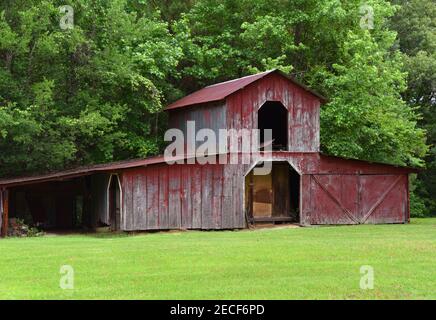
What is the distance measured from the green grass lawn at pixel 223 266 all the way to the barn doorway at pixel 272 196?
7520 millimetres

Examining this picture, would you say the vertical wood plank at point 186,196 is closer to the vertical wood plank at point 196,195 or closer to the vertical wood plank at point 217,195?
the vertical wood plank at point 196,195

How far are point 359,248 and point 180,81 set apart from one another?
24.6m

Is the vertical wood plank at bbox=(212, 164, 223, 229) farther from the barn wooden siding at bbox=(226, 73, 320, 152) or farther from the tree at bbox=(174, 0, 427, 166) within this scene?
the tree at bbox=(174, 0, 427, 166)

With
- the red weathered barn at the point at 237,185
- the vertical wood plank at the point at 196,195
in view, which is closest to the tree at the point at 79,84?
the red weathered barn at the point at 237,185

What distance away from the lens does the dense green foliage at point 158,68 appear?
1387 inches

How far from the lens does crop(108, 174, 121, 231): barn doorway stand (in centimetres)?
3234

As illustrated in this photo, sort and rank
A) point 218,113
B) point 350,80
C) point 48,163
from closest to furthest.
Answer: point 218,113 → point 48,163 → point 350,80

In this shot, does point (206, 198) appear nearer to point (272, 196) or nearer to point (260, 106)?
point (260, 106)

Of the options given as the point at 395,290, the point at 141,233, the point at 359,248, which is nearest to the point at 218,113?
the point at 141,233

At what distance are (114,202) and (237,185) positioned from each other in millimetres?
5481

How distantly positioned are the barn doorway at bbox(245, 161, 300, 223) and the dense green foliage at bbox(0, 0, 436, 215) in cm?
581

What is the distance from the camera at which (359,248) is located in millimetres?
22672
